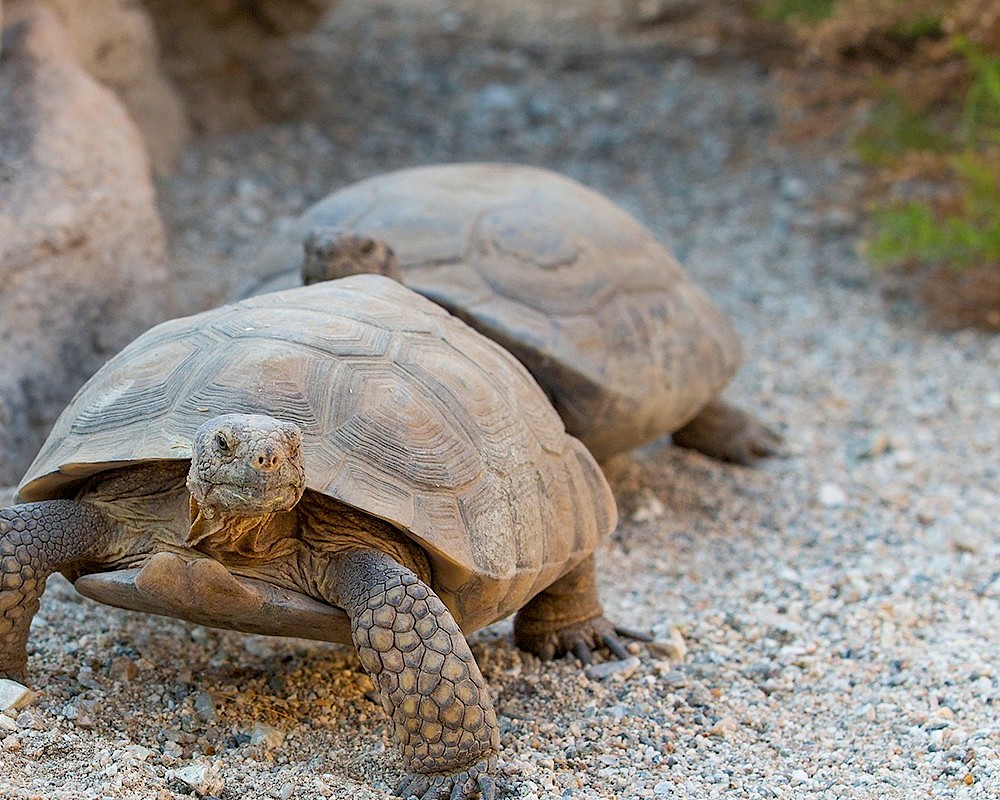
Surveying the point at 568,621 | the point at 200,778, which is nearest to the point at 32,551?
the point at 200,778

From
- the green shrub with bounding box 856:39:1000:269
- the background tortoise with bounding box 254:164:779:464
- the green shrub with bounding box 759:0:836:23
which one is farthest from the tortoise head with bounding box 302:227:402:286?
the green shrub with bounding box 759:0:836:23

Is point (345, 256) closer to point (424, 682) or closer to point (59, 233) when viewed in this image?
point (59, 233)

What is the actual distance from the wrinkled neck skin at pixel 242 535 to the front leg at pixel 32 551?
279mm

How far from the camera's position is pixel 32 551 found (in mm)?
2498

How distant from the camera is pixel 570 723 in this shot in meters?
2.80

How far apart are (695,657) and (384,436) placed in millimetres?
1137

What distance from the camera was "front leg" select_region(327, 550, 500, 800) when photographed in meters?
2.35

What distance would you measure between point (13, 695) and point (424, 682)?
0.83m

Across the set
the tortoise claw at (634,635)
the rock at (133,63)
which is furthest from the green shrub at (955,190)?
the rock at (133,63)

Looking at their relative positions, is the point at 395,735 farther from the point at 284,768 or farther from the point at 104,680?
the point at 104,680

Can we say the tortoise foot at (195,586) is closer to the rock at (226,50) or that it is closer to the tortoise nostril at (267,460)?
the tortoise nostril at (267,460)

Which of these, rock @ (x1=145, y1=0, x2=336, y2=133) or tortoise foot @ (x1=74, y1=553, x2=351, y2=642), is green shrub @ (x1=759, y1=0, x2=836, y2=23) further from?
tortoise foot @ (x1=74, y1=553, x2=351, y2=642)

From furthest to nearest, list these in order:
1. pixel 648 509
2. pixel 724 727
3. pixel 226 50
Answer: pixel 226 50 → pixel 648 509 → pixel 724 727

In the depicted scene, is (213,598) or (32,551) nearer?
(213,598)
